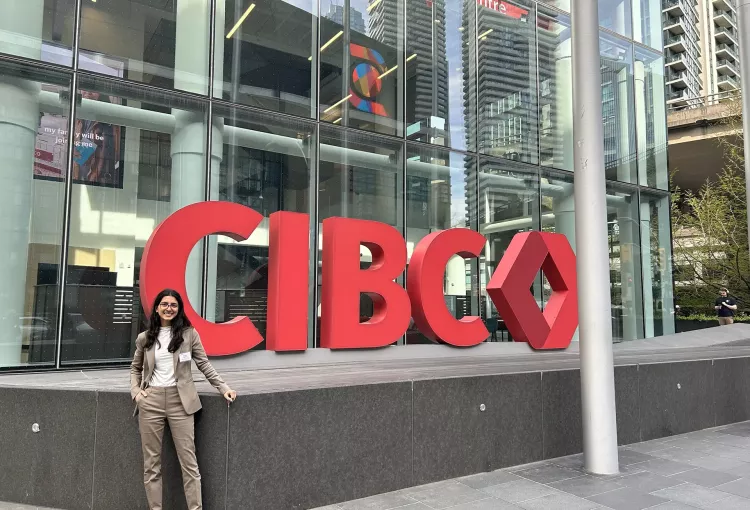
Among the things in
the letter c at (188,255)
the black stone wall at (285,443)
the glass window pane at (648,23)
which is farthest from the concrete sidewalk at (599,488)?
the glass window pane at (648,23)

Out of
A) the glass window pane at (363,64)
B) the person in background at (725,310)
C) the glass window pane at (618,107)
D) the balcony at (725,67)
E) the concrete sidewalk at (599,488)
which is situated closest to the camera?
the concrete sidewalk at (599,488)

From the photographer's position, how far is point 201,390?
5016 millimetres

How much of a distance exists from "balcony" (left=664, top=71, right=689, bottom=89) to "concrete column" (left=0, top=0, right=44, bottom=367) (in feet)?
279

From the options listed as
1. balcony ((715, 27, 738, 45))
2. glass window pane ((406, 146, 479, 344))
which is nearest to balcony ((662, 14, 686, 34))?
balcony ((715, 27, 738, 45))

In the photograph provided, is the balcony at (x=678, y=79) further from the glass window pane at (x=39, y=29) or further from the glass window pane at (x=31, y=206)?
the glass window pane at (x=31, y=206)

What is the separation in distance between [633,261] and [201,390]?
655 inches

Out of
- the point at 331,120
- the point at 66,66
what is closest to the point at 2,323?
the point at 66,66

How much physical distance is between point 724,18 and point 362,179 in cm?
9600

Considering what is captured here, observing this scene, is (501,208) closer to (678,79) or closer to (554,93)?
(554,93)

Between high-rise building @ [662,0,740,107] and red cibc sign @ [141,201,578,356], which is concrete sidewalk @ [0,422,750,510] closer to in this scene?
red cibc sign @ [141,201,578,356]

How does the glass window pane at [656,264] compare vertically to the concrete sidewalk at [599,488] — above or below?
above

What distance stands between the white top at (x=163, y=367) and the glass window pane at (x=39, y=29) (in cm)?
759

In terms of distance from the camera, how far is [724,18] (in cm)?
8544

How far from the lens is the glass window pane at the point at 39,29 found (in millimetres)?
9359
